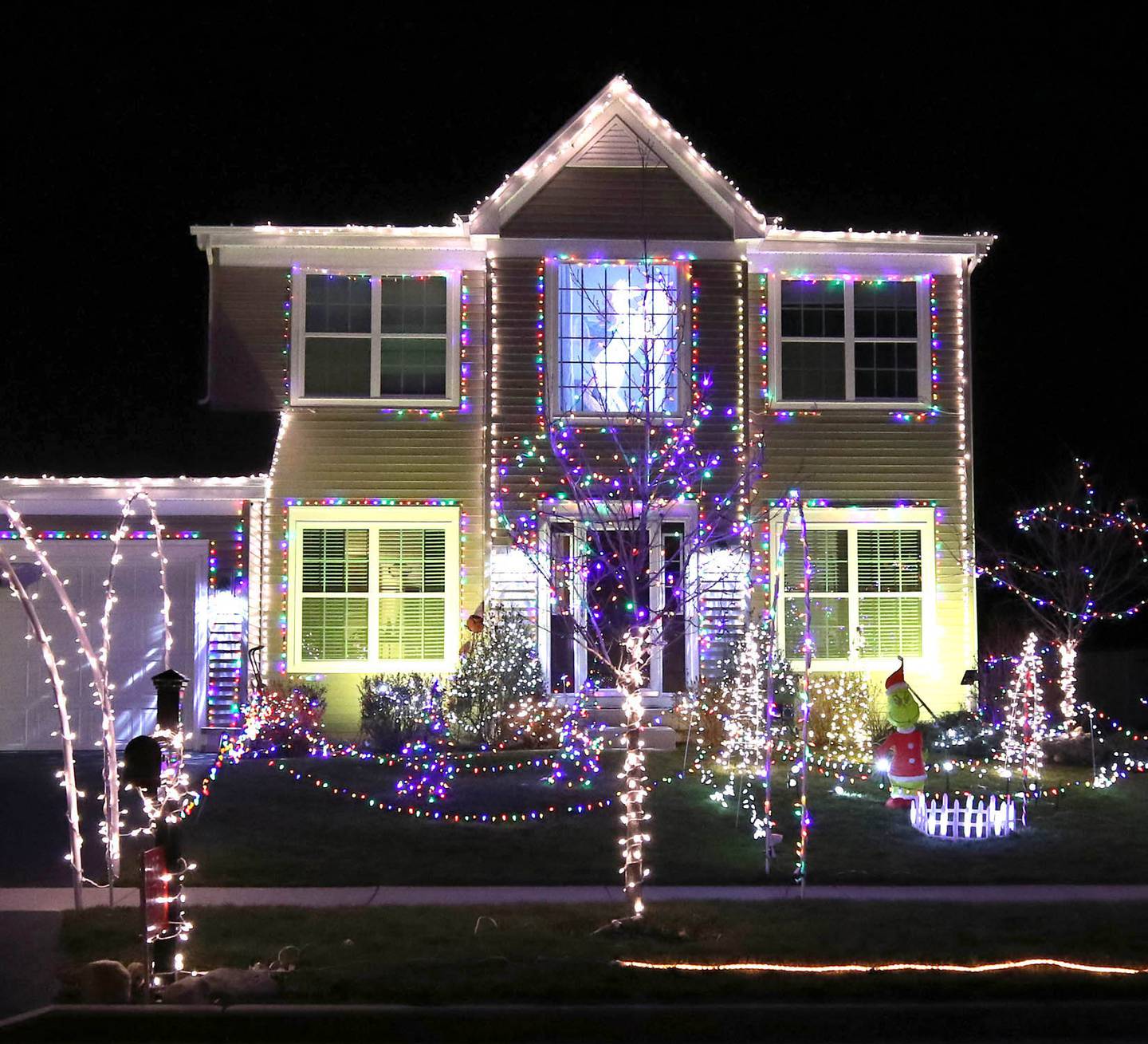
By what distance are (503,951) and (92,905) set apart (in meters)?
3.24

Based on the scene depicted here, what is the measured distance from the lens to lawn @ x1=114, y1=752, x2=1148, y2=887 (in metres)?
10.7

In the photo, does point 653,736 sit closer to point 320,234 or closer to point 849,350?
point 849,350

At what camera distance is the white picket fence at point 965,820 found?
1191cm

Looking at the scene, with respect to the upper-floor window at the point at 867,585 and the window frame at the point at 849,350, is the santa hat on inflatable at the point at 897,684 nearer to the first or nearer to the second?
the upper-floor window at the point at 867,585

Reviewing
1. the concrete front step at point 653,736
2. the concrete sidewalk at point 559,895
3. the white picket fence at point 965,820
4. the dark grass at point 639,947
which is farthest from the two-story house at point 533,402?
the dark grass at point 639,947

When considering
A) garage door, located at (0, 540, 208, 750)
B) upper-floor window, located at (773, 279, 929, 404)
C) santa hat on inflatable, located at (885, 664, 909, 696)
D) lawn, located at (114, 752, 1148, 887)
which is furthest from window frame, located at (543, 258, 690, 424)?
santa hat on inflatable, located at (885, 664, 909, 696)

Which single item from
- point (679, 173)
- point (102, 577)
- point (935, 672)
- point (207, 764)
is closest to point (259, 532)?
point (102, 577)

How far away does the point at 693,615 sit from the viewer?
16766 mm

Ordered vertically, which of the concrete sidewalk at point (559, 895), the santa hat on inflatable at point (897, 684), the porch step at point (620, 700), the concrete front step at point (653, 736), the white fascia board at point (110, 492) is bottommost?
the concrete sidewalk at point (559, 895)

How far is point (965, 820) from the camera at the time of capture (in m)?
11.9

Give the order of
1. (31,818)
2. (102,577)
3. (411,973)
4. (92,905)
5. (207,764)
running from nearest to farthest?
(411,973) → (92,905) → (31,818) → (207,764) → (102,577)

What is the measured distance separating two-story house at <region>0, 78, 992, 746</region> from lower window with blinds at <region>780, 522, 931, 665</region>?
1.1 inches

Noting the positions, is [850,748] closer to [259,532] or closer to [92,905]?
[259,532]

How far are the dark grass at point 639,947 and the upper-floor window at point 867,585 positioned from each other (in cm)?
831
